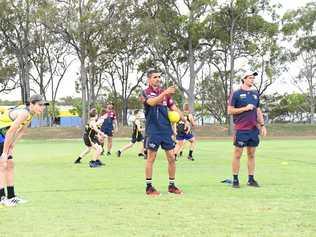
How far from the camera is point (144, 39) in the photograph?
56375 mm

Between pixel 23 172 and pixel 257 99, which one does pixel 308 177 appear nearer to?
pixel 257 99

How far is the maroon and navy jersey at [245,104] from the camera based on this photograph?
10797 mm

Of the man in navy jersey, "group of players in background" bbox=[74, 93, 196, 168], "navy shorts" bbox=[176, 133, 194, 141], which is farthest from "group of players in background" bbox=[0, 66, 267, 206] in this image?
"navy shorts" bbox=[176, 133, 194, 141]

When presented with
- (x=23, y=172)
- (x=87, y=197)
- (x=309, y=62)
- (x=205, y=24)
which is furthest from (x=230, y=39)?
(x=87, y=197)

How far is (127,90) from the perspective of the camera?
6625cm

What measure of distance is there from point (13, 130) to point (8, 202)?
116 cm

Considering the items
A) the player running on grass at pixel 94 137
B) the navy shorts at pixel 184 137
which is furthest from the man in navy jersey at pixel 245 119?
the navy shorts at pixel 184 137

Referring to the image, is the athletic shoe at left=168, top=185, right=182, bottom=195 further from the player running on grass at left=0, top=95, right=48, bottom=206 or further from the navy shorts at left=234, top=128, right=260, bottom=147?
the player running on grass at left=0, top=95, right=48, bottom=206

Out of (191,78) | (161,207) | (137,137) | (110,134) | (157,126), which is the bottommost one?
(161,207)

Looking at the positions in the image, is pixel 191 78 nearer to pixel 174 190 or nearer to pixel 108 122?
pixel 108 122

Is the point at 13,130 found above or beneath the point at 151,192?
above

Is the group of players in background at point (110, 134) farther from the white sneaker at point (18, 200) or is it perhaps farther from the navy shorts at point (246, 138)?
the white sneaker at point (18, 200)

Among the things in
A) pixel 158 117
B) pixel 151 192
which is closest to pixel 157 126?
pixel 158 117

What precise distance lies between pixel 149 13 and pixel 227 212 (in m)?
48.4
